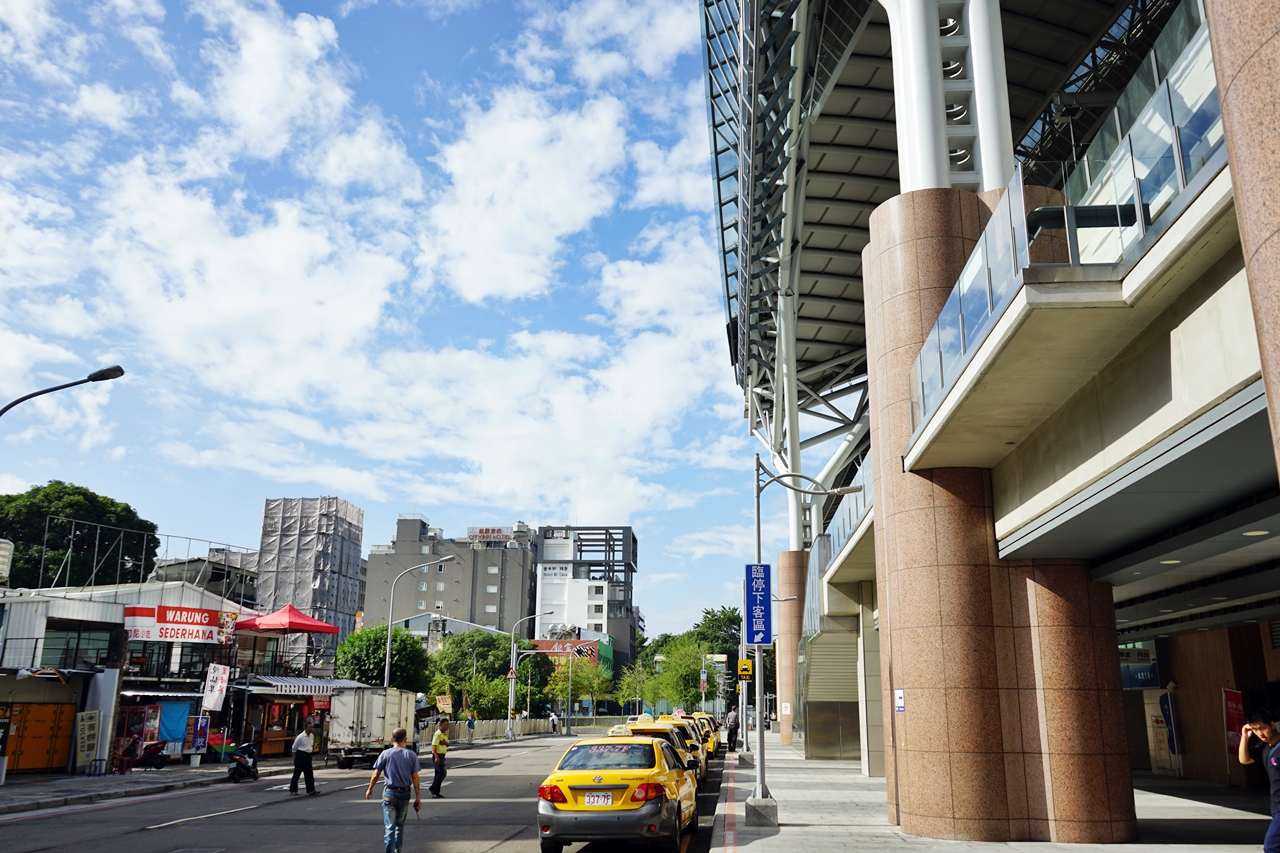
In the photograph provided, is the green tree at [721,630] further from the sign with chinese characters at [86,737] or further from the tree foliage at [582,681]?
the sign with chinese characters at [86,737]

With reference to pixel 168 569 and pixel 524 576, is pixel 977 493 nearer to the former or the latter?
pixel 168 569

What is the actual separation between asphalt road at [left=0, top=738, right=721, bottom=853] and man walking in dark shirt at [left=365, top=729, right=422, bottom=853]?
2.73 meters

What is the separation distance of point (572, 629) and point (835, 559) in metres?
91.7

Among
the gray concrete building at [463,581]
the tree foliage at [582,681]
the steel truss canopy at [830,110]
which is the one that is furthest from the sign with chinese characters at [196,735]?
the gray concrete building at [463,581]

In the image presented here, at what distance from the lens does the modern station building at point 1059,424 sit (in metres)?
7.84

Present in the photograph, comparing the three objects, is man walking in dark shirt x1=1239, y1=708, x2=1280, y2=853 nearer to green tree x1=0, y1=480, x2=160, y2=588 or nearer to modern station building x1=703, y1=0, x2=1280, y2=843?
modern station building x1=703, y1=0, x2=1280, y2=843

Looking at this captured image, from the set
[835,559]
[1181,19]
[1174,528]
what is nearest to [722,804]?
[835,559]

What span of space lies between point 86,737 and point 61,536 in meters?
48.6

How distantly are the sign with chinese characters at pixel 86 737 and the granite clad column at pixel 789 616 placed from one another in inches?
1314

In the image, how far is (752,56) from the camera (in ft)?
95.1

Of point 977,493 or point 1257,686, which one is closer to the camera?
point 977,493

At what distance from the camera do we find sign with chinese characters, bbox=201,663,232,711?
30.3 m

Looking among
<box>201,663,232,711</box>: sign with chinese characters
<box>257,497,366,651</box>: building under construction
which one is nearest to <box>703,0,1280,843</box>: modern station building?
<box>201,663,232,711</box>: sign with chinese characters

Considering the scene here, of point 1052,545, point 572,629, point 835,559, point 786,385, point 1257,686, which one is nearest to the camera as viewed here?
point 1052,545
